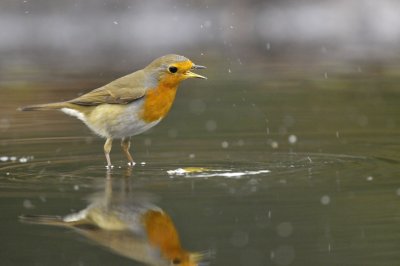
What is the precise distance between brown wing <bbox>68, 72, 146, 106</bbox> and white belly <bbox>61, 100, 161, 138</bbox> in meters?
0.05

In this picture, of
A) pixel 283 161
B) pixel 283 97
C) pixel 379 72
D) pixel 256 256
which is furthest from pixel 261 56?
pixel 256 256

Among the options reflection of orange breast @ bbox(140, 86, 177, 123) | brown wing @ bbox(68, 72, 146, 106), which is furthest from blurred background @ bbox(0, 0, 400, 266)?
brown wing @ bbox(68, 72, 146, 106)

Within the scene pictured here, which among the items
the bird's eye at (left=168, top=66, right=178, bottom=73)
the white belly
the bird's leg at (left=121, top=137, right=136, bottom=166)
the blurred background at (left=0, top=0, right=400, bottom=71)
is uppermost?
the blurred background at (left=0, top=0, right=400, bottom=71)

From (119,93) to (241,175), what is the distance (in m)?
1.58

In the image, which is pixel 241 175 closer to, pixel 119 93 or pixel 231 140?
pixel 119 93

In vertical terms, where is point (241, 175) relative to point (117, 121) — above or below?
below

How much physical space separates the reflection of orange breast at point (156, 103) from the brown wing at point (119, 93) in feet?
0.24

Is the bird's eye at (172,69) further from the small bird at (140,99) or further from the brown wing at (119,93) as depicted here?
the brown wing at (119,93)

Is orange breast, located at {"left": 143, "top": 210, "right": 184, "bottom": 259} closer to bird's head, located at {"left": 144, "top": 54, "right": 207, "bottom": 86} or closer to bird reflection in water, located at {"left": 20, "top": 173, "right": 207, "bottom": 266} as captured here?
bird reflection in water, located at {"left": 20, "top": 173, "right": 207, "bottom": 266}

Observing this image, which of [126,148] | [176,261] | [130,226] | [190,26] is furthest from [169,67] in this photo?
[190,26]

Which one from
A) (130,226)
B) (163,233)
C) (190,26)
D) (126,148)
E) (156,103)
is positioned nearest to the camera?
(163,233)

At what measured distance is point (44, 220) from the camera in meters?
7.25

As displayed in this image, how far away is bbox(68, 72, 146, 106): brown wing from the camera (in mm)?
9625

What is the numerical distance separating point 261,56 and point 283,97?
20.6 feet
